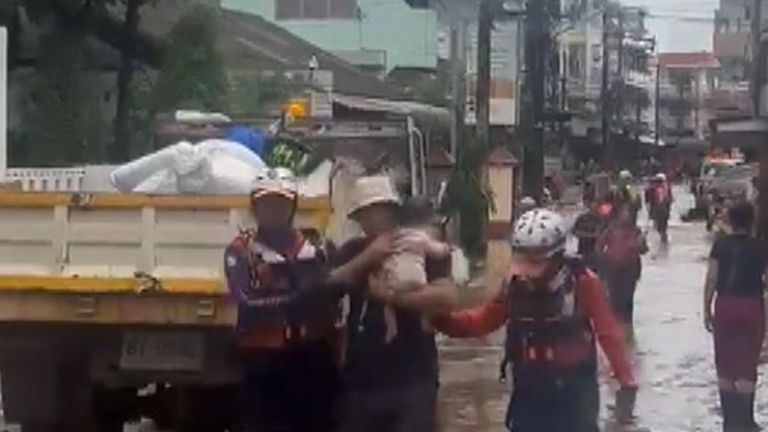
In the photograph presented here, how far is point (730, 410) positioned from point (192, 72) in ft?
58.0

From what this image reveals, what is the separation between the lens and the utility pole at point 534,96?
137ft

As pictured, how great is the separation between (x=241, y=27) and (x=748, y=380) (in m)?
30.6

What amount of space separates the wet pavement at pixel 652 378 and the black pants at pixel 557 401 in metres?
4.89

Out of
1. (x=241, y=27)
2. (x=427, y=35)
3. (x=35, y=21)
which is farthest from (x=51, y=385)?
(x=427, y=35)

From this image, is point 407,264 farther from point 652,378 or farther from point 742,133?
point 742,133

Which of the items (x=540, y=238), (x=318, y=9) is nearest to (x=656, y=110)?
(x=318, y=9)

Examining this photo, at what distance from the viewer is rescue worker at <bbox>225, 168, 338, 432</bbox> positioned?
786 cm

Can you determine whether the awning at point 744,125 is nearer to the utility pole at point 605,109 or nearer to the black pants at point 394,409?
the black pants at point 394,409

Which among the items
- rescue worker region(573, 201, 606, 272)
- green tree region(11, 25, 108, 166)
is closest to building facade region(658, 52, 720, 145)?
green tree region(11, 25, 108, 166)

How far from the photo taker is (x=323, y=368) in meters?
7.88

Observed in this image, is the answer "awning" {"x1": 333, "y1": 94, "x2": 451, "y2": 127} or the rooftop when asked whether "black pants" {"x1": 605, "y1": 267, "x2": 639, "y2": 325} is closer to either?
"awning" {"x1": 333, "y1": 94, "x2": 451, "y2": 127}

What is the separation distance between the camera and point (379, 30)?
5094 cm

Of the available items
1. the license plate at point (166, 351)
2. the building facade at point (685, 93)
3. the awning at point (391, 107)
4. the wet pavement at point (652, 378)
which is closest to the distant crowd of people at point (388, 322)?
the license plate at point (166, 351)

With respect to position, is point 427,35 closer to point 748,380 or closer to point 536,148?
point 536,148
